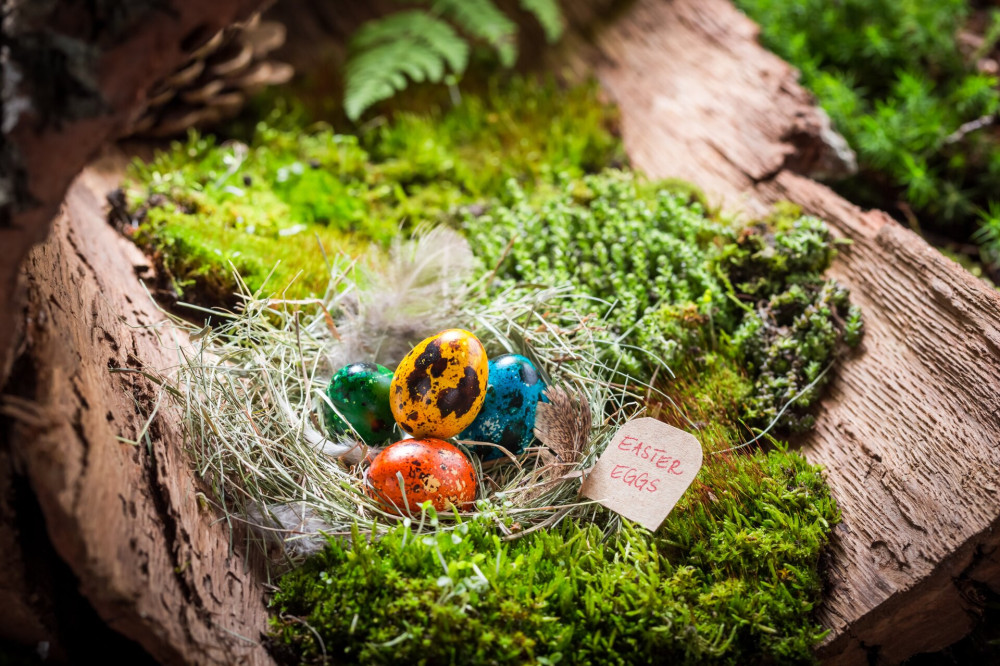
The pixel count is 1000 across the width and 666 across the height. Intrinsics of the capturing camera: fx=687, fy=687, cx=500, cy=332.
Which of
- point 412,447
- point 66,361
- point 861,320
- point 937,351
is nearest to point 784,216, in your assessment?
point 861,320

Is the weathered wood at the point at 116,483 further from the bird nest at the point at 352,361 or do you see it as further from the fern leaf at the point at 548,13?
the fern leaf at the point at 548,13

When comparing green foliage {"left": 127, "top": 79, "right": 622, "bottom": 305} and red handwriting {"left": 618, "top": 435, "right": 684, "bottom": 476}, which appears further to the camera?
green foliage {"left": 127, "top": 79, "right": 622, "bottom": 305}

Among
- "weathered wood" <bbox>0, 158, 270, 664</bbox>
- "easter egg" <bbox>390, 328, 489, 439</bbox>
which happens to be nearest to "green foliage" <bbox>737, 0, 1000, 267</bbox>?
"easter egg" <bbox>390, 328, 489, 439</bbox>

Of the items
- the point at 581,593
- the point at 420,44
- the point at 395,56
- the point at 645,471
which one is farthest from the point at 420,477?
the point at 420,44

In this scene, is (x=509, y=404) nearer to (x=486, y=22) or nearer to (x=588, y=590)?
(x=588, y=590)

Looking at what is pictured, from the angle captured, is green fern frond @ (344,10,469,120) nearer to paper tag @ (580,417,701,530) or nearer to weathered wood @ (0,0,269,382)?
weathered wood @ (0,0,269,382)

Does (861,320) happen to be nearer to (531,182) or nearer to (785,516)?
(785,516)

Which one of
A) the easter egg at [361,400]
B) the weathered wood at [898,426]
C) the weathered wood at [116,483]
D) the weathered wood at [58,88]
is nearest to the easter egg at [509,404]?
the easter egg at [361,400]
